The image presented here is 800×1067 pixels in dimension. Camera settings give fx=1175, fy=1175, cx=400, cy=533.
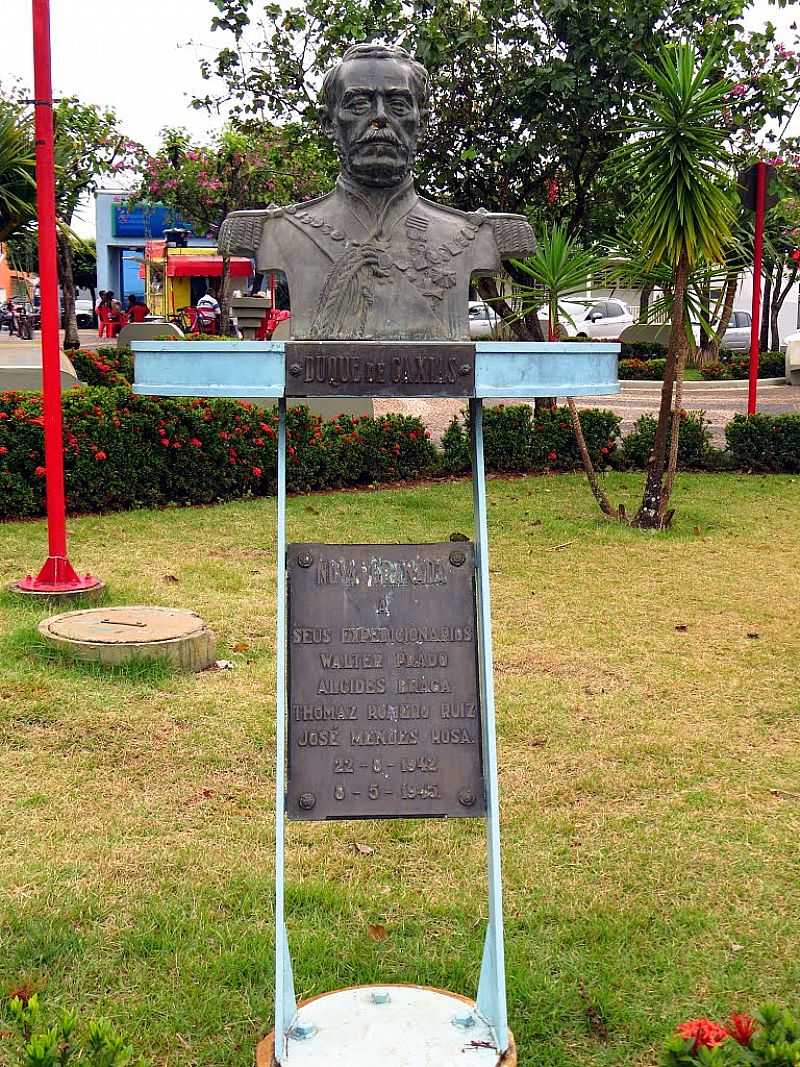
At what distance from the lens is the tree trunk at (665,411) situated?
28.8 ft

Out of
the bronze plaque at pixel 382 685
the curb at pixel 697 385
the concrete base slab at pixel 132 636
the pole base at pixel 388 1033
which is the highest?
the curb at pixel 697 385

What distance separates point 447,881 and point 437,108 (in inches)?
390

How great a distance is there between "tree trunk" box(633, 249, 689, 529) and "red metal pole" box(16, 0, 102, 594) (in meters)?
4.58

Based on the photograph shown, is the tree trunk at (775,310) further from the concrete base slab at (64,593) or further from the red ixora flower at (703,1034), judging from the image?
the red ixora flower at (703,1034)

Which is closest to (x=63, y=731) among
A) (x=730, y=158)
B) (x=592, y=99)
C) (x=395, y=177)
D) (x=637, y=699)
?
(x=637, y=699)

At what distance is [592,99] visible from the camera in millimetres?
11555

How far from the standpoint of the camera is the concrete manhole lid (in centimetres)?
577

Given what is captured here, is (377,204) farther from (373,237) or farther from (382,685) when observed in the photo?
(382,685)

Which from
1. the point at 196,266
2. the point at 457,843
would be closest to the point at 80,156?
the point at 196,266

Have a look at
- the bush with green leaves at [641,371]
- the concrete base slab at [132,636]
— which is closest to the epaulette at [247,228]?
the concrete base slab at [132,636]

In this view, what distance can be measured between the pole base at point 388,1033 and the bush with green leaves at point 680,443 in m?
10.00

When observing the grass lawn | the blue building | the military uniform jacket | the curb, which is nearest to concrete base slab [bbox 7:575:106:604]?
the grass lawn

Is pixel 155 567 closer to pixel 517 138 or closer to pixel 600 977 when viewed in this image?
pixel 600 977

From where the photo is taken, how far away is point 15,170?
9.66 m
